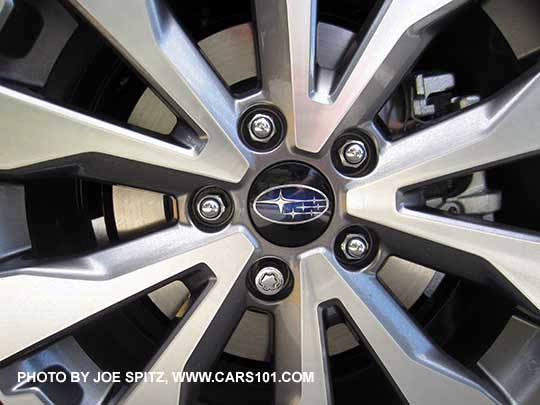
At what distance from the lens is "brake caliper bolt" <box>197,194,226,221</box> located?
0.79 metres

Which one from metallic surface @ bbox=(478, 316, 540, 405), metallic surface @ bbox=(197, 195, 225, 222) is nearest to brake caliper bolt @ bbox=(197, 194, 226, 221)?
metallic surface @ bbox=(197, 195, 225, 222)

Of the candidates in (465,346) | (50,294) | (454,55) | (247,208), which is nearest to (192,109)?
(247,208)

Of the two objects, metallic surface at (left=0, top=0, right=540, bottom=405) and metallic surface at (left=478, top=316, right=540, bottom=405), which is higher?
metallic surface at (left=0, top=0, right=540, bottom=405)

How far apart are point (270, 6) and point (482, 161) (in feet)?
0.97

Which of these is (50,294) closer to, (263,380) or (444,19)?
(263,380)

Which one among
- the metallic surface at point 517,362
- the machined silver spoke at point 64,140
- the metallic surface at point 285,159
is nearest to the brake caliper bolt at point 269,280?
the metallic surface at point 285,159

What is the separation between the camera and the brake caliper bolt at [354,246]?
0.80 m

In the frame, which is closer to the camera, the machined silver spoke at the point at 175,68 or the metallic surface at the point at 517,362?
the machined silver spoke at the point at 175,68

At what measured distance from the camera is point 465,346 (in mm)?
923

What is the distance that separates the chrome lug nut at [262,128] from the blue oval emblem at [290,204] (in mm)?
62

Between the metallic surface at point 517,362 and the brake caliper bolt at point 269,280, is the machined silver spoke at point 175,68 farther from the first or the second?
the metallic surface at point 517,362

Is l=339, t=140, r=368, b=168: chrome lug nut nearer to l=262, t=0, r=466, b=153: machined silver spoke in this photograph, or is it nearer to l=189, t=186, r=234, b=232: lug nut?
l=262, t=0, r=466, b=153: machined silver spoke

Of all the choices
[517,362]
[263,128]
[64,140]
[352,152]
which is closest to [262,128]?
[263,128]

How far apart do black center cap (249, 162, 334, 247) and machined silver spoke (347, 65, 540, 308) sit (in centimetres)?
4
